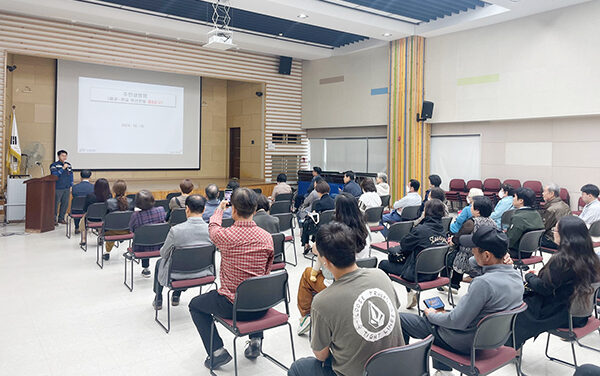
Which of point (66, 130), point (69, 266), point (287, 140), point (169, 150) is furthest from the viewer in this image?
point (287, 140)

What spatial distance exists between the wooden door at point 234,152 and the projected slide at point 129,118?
212 centimetres

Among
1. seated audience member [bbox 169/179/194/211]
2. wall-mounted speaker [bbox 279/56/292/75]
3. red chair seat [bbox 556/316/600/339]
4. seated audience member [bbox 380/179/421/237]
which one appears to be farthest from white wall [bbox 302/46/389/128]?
red chair seat [bbox 556/316/600/339]

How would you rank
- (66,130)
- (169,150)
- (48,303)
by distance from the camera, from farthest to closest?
(169,150) < (66,130) < (48,303)

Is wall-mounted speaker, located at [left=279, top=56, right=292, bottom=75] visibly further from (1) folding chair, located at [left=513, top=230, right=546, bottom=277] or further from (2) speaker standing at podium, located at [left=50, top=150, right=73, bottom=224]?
(1) folding chair, located at [left=513, top=230, right=546, bottom=277]

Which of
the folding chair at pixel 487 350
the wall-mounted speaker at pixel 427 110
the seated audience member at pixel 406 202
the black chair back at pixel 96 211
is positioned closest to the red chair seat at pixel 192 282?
the folding chair at pixel 487 350

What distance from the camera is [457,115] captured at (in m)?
11.2

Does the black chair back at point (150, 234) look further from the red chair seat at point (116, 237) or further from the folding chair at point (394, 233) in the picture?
the folding chair at point (394, 233)

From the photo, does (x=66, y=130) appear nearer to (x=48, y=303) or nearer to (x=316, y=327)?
(x=48, y=303)

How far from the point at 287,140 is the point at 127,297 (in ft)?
33.7

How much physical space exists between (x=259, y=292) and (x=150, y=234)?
242cm

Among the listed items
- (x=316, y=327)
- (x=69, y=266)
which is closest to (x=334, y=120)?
(x=69, y=266)

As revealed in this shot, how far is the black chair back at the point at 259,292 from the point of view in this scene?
10.0 ft

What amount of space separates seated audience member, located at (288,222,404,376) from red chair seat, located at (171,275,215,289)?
2.12 m

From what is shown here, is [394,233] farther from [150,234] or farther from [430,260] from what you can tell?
[150,234]
